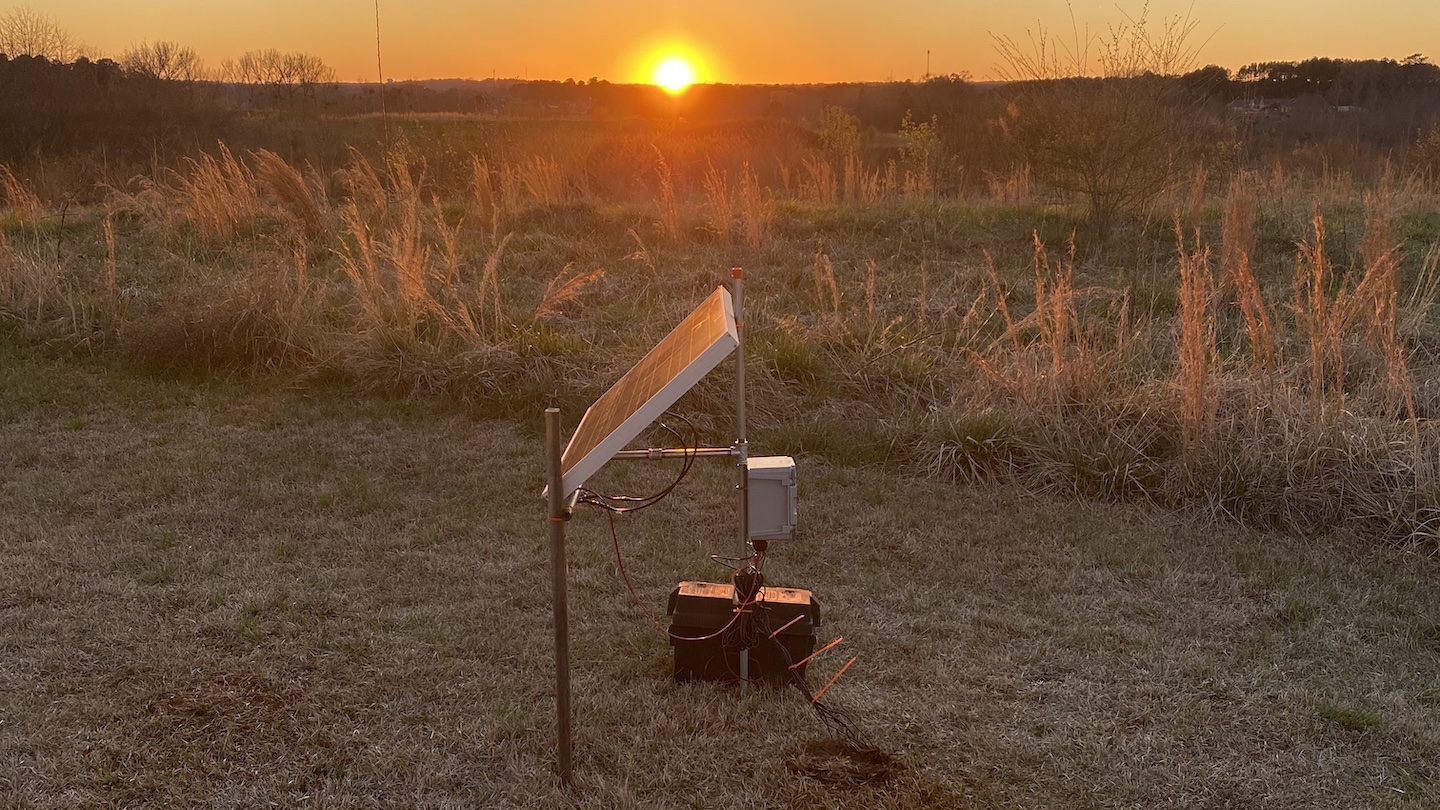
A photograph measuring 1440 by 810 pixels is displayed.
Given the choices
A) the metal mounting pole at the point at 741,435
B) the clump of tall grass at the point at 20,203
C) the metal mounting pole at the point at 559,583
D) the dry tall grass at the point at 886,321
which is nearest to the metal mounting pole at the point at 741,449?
the metal mounting pole at the point at 741,435

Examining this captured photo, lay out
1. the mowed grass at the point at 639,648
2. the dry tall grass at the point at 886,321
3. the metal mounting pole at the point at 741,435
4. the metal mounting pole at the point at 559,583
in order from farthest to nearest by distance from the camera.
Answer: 1. the dry tall grass at the point at 886,321
2. the mowed grass at the point at 639,648
3. the metal mounting pole at the point at 741,435
4. the metal mounting pole at the point at 559,583

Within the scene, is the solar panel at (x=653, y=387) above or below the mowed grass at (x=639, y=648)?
above

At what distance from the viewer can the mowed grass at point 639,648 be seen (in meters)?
2.66

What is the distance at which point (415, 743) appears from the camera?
9.19 feet

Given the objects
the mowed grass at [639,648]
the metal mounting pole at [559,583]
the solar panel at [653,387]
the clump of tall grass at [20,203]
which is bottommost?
the mowed grass at [639,648]

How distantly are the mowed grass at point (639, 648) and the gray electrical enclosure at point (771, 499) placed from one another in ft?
1.89

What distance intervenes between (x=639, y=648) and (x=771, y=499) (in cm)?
89

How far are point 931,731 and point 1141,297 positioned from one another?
5.87m

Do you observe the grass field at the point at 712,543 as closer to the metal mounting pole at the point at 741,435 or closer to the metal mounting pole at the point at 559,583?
the metal mounting pole at the point at 559,583

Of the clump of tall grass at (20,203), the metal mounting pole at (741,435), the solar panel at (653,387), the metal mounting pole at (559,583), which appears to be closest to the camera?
the solar panel at (653,387)

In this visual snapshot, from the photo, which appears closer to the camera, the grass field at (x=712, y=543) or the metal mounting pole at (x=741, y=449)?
the metal mounting pole at (x=741, y=449)

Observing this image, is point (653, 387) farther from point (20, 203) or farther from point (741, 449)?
point (20, 203)

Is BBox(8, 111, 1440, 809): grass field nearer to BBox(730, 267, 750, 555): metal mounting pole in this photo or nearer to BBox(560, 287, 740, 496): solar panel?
BBox(730, 267, 750, 555): metal mounting pole

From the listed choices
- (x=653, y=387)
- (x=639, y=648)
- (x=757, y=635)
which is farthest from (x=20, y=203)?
(x=653, y=387)
